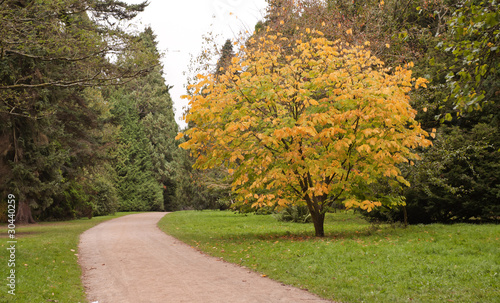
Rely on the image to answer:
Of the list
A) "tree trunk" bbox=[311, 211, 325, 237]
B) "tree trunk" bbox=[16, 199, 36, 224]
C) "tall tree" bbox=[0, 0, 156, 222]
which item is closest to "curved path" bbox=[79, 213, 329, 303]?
"tree trunk" bbox=[311, 211, 325, 237]

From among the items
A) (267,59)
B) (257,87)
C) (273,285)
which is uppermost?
(267,59)

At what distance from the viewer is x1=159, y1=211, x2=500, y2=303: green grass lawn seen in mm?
5891

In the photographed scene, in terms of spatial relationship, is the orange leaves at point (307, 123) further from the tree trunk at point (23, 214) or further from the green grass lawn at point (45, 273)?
the tree trunk at point (23, 214)

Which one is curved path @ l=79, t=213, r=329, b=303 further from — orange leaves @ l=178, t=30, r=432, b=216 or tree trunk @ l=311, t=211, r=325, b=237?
tree trunk @ l=311, t=211, r=325, b=237

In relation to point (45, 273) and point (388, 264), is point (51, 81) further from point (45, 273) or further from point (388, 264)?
point (388, 264)

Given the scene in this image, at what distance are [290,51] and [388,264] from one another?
14.4 metres

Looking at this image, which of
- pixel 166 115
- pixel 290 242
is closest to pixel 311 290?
pixel 290 242

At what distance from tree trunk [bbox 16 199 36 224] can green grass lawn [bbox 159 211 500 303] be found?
46.0ft

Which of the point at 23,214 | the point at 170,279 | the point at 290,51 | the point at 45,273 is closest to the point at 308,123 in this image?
the point at 170,279

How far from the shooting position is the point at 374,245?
9.73 m

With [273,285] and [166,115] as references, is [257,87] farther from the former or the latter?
[166,115]

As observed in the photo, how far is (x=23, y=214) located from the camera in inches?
843

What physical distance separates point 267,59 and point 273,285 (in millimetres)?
7173

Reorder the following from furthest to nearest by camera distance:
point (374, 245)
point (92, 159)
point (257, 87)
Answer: point (92, 159) < point (257, 87) < point (374, 245)
